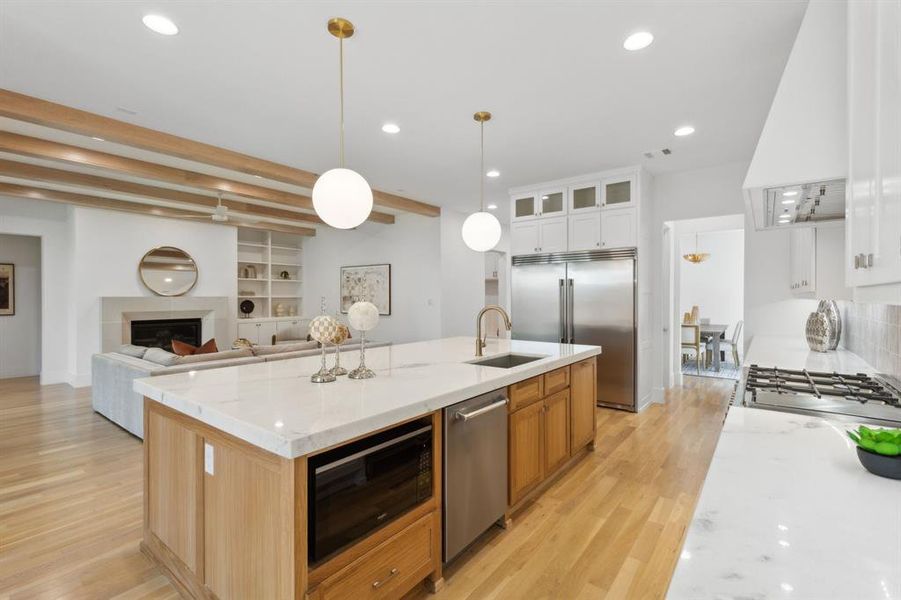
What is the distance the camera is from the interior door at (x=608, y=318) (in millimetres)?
4672

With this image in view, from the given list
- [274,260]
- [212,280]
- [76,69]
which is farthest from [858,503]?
[274,260]

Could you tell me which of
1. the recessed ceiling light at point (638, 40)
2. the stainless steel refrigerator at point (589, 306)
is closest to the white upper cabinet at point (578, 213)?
the stainless steel refrigerator at point (589, 306)

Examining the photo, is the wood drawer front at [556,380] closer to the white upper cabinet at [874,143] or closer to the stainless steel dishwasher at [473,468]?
the stainless steel dishwasher at [473,468]

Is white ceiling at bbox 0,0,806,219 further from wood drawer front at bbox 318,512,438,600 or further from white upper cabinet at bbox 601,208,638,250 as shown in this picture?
wood drawer front at bbox 318,512,438,600

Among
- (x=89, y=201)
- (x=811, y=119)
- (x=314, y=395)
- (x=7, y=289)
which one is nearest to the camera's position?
(x=811, y=119)

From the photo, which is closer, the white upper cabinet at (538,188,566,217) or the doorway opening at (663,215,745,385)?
the white upper cabinet at (538,188,566,217)

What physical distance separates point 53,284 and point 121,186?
7.71 ft

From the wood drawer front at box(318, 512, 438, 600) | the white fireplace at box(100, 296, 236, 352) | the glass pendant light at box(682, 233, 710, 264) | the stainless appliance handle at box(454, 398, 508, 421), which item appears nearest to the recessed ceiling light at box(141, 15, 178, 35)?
the stainless appliance handle at box(454, 398, 508, 421)

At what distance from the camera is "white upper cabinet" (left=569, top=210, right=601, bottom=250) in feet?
16.0

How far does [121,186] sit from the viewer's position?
5375 mm

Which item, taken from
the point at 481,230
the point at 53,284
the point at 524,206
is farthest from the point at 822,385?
the point at 53,284

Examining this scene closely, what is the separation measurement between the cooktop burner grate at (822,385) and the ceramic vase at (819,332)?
119cm

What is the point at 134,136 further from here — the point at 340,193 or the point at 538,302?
the point at 538,302

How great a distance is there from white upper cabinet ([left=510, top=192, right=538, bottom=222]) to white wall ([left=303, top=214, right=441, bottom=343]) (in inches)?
62.3
